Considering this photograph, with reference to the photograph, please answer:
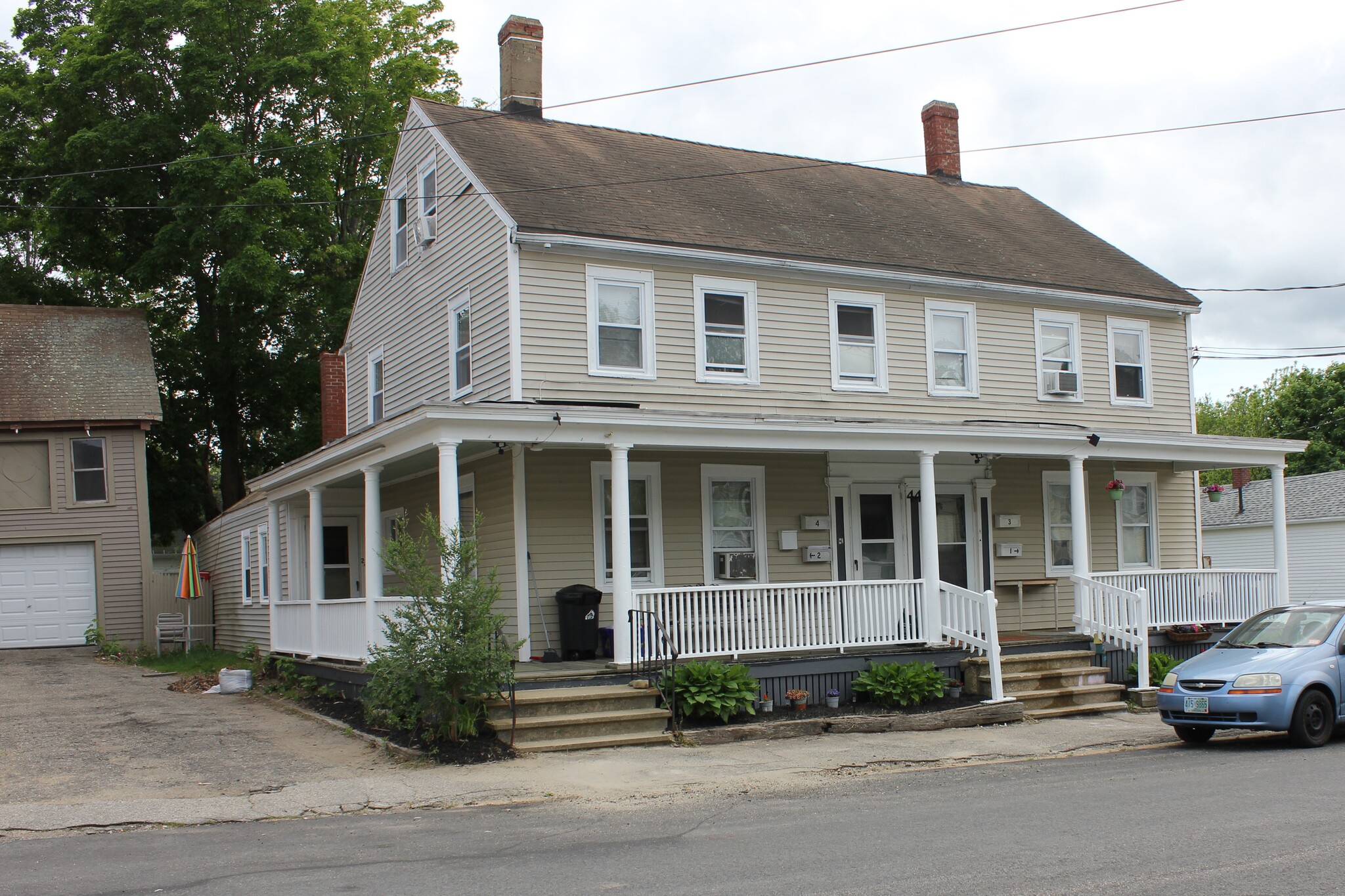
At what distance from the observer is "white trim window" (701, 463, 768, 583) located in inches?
637

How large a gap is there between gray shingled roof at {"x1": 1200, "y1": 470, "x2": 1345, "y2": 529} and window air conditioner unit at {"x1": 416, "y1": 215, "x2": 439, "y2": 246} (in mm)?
21266

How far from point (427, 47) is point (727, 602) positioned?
24277 millimetres

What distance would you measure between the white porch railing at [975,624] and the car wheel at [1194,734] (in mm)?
2192

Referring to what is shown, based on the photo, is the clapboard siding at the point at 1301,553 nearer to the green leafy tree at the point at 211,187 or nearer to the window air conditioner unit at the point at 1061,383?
the window air conditioner unit at the point at 1061,383

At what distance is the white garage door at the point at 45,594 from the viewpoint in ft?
76.5

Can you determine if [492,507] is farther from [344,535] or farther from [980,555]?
[980,555]

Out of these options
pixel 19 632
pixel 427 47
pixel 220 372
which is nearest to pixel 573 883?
pixel 19 632

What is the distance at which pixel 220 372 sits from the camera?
2834cm

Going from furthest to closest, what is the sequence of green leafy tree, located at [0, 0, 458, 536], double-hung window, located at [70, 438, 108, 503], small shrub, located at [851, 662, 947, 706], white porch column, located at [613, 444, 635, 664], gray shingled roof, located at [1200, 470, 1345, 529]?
gray shingled roof, located at [1200, 470, 1345, 529], green leafy tree, located at [0, 0, 458, 536], double-hung window, located at [70, 438, 108, 503], small shrub, located at [851, 662, 947, 706], white porch column, located at [613, 444, 635, 664]

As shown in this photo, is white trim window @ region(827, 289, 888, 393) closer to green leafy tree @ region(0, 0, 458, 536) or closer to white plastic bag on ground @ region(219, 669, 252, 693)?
white plastic bag on ground @ region(219, 669, 252, 693)

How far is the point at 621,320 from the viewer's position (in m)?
15.9

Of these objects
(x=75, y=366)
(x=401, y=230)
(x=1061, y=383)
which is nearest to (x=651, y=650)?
(x=1061, y=383)

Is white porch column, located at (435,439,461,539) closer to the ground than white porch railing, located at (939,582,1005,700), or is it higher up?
higher up

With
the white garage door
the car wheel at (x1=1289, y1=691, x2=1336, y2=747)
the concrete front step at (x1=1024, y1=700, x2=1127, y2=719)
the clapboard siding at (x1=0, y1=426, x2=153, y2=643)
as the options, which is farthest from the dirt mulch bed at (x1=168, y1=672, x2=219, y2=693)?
the car wheel at (x1=1289, y1=691, x2=1336, y2=747)
